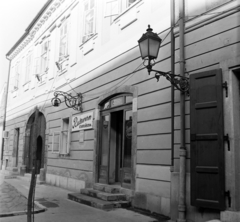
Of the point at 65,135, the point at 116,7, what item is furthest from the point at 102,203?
the point at 116,7

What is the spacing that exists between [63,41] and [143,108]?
298 inches

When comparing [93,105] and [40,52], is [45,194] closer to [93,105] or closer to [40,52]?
[93,105]

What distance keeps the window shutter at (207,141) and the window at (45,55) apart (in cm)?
1092

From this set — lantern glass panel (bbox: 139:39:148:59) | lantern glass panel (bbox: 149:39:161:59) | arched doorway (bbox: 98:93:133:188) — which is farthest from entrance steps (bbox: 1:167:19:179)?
lantern glass panel (bbox: 149:39:161:59)

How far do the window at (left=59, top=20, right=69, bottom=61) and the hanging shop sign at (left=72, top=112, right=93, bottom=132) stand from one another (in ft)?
10.8

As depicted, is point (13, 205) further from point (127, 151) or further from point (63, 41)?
point (63, 41)

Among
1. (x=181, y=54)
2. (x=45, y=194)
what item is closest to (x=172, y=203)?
(x=181, y=54)

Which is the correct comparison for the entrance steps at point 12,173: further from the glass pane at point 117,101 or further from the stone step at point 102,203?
the glass pane at point 117,101

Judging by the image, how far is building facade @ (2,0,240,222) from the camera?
546 centimetres

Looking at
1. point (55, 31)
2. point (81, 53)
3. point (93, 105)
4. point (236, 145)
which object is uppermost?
point (55, 31)

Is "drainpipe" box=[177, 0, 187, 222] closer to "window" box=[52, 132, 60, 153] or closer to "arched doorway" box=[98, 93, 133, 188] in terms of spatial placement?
"arched doorway" box=[98, 93, 133, 188]

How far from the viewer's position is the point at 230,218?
5.06m

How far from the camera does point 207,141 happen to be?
5.61 metres

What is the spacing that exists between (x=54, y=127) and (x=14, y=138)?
7.56 metres
